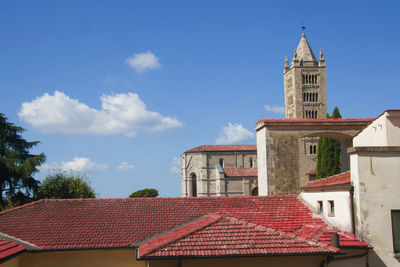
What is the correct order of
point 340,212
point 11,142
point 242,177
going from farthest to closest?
point 242,177 → point 11,142 → point 340,212

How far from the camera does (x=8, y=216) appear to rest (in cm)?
1568

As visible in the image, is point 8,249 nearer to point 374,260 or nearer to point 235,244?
point 235,244

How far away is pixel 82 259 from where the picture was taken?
46.2 feet

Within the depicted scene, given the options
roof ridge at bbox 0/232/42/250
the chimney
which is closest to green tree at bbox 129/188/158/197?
roof ridge at bbox 0/232/42/250

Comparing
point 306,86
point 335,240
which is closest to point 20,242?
point 335,240

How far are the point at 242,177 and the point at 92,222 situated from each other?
5921cm

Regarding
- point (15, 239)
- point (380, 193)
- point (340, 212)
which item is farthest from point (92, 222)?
point (380, 193)

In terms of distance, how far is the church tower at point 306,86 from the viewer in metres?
73.6

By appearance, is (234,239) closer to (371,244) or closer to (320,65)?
(371,244)

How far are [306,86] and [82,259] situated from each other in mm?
65645

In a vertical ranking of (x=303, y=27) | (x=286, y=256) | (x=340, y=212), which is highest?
(x=303, y=27)

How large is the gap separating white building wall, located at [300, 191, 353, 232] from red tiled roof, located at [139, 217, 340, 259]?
220 cm

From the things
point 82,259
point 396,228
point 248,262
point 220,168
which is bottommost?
point 82,259

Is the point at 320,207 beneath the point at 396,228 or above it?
above
